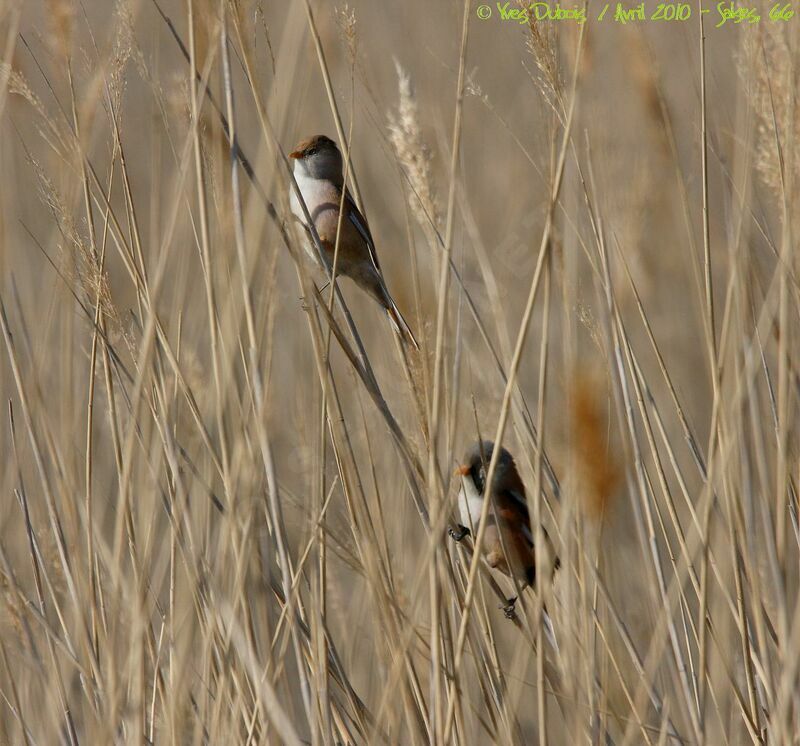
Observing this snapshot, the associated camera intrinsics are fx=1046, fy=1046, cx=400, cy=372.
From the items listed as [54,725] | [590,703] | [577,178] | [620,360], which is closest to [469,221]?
[577,178]

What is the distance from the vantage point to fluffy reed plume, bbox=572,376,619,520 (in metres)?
1.49

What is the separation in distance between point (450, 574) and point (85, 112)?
38.0 inches

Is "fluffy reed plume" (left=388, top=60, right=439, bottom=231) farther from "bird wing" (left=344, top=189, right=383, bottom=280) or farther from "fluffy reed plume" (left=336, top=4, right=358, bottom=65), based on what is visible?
"bird wing" (left=344, top=189, right=383, bottom=280)

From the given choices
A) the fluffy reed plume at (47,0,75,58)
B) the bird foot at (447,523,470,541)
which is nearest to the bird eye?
the bird foot at (447,523,470,541)

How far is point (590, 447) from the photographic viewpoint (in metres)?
1.49

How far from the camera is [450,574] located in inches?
71.8

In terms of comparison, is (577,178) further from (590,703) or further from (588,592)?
(590,703)

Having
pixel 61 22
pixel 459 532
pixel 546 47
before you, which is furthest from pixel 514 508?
pixel 61 22

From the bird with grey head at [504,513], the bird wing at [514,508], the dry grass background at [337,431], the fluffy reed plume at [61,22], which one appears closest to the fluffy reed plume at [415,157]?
the dry grass background at [337,431]

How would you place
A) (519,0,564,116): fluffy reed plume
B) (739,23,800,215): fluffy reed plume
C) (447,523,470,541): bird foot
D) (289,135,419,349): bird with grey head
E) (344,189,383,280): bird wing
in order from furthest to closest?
1. (289,135,419,349): bird with grey head
2. (344,189,383,280): bird wing
3. (447,523,470,541): bird foot
4. (739,23,800,215): fluffy reed plume
5. (519,0,564,116): fluffy reed plume

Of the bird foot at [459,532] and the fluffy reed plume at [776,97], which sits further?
the bird foot at [459,532]

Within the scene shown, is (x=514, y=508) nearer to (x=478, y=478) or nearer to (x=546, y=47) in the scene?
(x=478, y=478)

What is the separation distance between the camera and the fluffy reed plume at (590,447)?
1488 millimetres

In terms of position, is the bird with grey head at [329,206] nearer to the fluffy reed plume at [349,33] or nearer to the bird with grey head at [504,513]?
the bird with grey head at [504,513]
